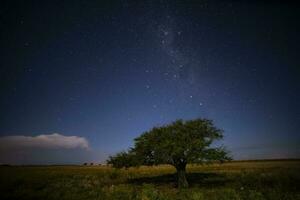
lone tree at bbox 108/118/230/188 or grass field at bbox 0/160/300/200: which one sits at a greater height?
lone tree at bbox 108/118/230/188

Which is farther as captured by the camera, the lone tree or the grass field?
the lone tree

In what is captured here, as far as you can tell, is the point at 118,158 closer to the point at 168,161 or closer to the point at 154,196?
the point at 168,161

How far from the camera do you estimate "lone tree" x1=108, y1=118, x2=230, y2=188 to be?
24656 mm

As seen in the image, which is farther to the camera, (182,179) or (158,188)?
(182,179)

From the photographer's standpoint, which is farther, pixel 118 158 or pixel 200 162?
pixel 118 158

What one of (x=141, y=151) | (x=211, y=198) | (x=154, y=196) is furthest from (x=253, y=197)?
(x=141, y=151)

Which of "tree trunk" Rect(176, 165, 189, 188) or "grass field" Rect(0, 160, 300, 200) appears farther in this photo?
"tree trunk" Rect(176, 165, 189, 188)

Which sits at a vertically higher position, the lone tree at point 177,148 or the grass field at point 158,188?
the lone tree at point 177,148

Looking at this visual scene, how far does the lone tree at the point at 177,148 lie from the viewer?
24.7 meters

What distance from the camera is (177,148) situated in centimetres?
2406

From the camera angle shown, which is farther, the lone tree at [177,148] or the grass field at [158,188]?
the lone tree at [177,148]

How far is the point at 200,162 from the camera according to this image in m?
24.7

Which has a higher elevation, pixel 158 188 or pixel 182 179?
pixel 182 179

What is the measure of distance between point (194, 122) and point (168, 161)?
4.16 m
